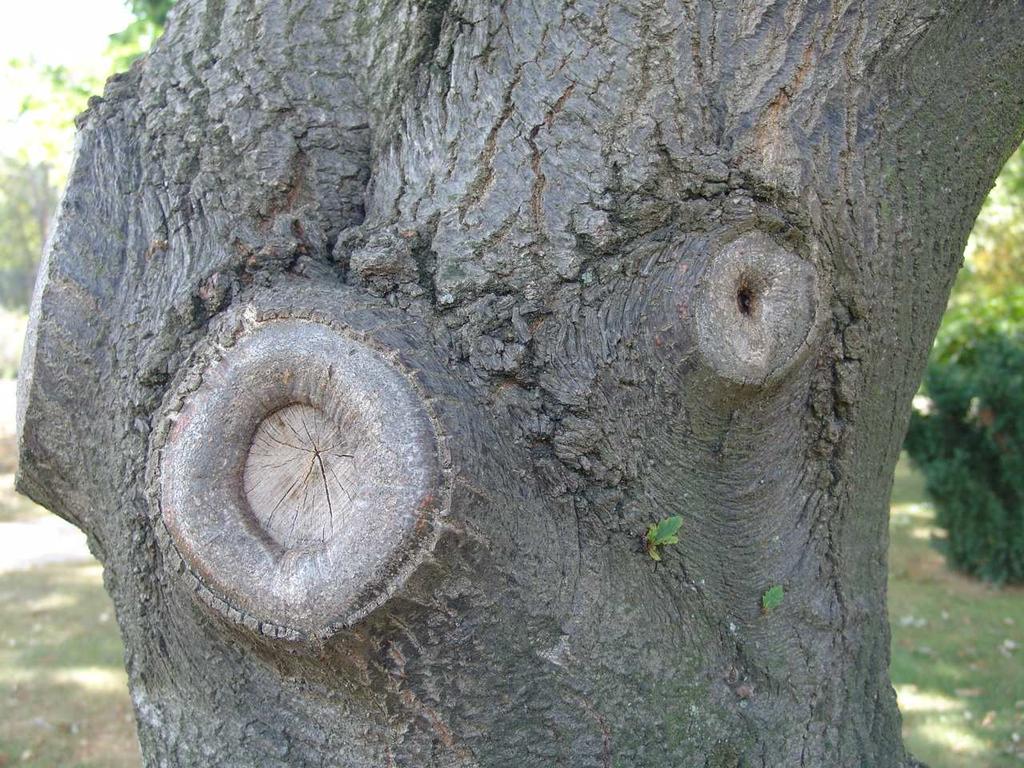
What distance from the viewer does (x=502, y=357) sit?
177 centimetres

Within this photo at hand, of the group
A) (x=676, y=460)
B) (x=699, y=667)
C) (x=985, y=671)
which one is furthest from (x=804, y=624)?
(x=985, y=671)

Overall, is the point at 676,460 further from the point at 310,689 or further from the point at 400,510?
the point at 310,689

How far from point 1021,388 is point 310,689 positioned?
555 centimetres

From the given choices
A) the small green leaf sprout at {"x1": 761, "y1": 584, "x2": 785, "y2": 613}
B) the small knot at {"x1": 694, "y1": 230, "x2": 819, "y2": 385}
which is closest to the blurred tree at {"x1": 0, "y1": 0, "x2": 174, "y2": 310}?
the small knot at {"x1": 694, "y1": 230, "x2": 819, "y2": 385}

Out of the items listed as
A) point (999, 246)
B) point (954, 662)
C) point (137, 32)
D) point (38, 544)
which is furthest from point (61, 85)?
point (999, 246)

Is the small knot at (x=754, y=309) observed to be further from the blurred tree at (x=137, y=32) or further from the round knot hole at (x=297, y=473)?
the blurred tree at (x=137, y=32)

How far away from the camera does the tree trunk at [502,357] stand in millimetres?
1650

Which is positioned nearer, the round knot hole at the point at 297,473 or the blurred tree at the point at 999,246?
the round knot hole at the point at 297,473

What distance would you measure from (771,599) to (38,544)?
7.63 m

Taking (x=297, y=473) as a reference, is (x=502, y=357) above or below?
above

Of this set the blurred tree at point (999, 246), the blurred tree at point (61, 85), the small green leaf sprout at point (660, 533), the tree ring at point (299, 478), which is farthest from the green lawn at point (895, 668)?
the blurred tree at point (999, 246)

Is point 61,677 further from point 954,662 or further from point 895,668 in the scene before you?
point 954,662

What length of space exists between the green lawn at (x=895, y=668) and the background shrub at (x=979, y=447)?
0.94 feet

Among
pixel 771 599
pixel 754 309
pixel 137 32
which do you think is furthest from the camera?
pixel 137 32
